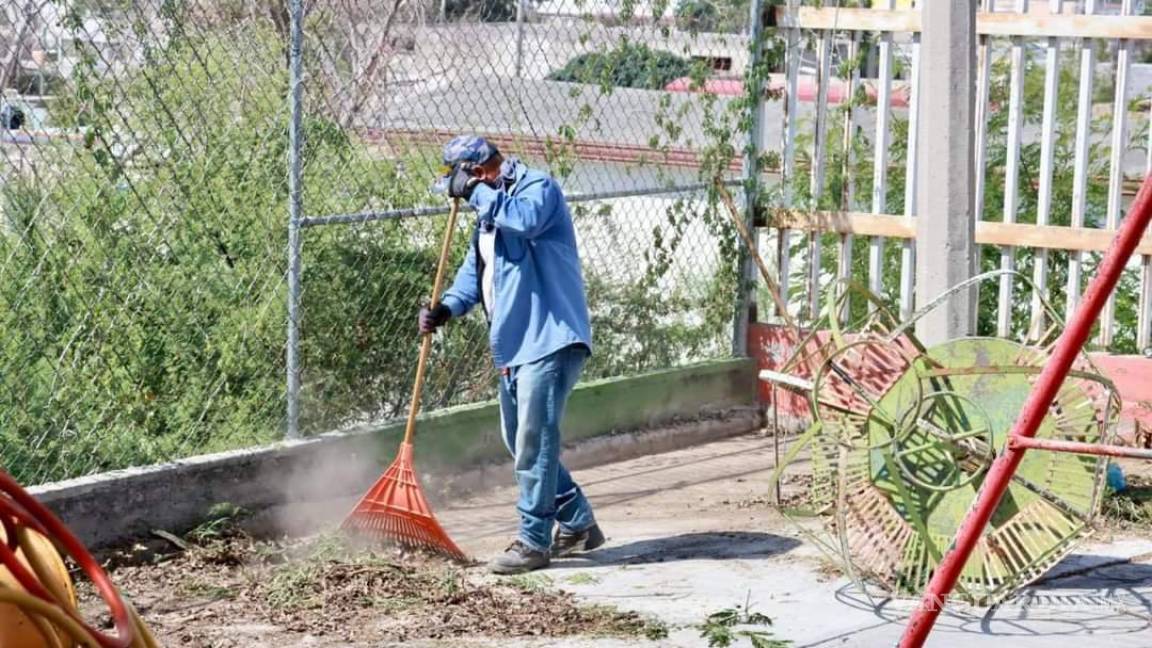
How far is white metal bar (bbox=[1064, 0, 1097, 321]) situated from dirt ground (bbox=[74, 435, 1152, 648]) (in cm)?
145

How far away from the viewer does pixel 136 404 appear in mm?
6855

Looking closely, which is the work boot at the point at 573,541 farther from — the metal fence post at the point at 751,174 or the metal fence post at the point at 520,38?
the metal fence post at the point at 751,174

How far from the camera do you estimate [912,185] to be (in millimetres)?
9039

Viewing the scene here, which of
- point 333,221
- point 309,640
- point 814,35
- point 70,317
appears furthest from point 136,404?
point 814,35

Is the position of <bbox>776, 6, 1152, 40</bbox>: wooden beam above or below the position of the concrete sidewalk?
above

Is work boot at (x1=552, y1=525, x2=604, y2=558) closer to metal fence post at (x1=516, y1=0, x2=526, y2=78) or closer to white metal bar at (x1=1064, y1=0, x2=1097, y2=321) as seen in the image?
metal fence post at (x1=516, y1=0, x2=526, y2=78)

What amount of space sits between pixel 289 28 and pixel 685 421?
3.47 m

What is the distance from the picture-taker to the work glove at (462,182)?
6.64 meters

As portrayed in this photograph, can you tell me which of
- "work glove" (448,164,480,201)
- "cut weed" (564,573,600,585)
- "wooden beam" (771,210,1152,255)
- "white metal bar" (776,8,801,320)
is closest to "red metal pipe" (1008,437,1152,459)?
"cut weed" (564,573,600,585)

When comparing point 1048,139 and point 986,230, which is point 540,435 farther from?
point 1048,139

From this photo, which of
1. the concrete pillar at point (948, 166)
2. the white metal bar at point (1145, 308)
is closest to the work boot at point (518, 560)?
the concrete pillar at point (948, 166)

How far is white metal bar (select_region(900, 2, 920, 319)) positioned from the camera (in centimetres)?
898

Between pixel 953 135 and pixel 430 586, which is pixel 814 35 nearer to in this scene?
pixel 953 135

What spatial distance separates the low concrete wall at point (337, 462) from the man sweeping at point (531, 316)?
1.00 m
